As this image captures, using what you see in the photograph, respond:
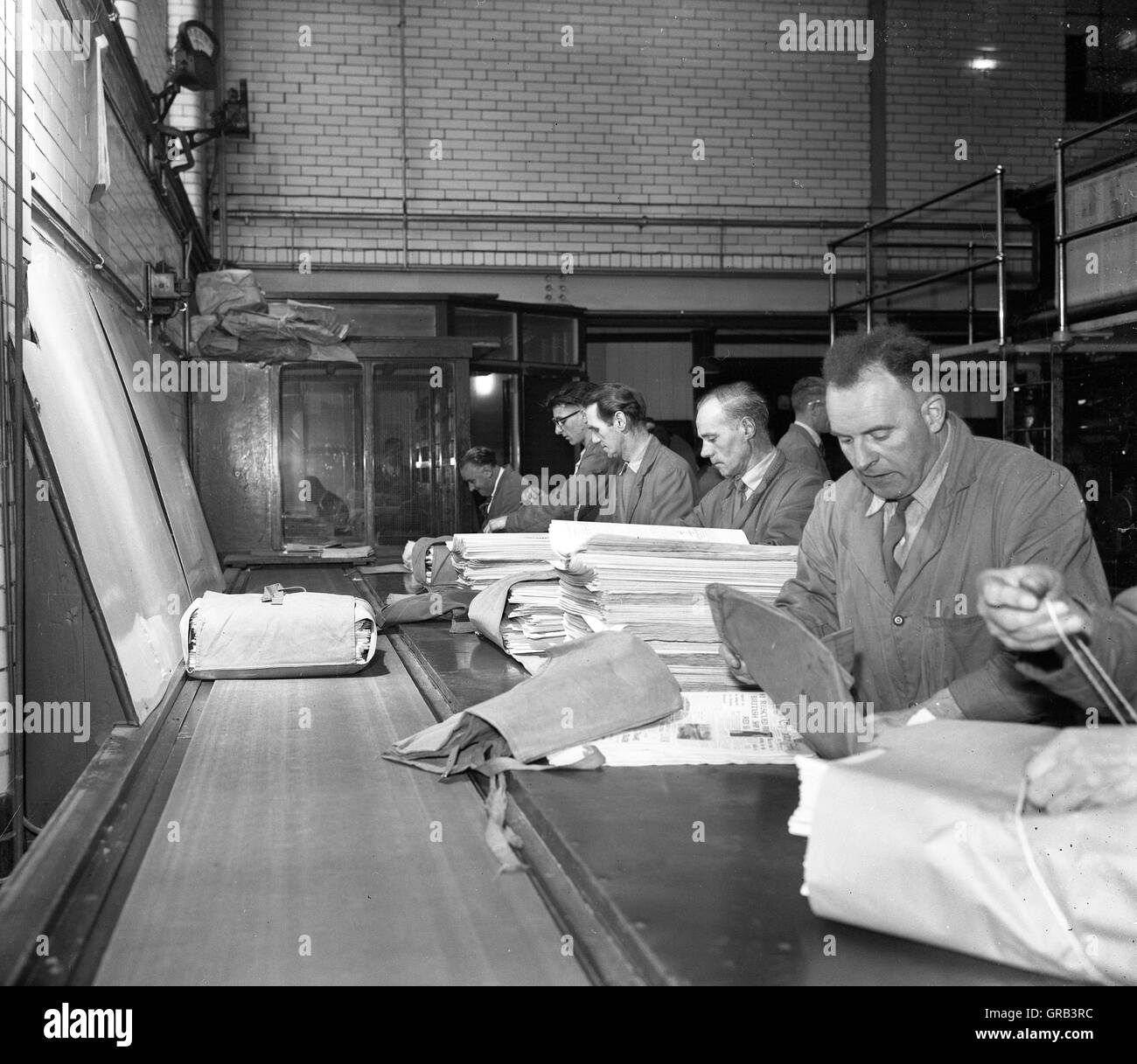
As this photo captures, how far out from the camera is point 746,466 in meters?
3.88

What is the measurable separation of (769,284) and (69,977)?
10537 millimetres

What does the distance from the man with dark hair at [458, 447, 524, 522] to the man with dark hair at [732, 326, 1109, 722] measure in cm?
554

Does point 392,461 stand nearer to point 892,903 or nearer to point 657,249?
point 657,249

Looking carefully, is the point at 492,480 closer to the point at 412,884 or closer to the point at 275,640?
the point at 275,640

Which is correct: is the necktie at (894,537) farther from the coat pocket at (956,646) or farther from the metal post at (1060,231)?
the metal post at (1060,231)

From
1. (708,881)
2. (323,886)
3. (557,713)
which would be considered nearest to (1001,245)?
(557,713)

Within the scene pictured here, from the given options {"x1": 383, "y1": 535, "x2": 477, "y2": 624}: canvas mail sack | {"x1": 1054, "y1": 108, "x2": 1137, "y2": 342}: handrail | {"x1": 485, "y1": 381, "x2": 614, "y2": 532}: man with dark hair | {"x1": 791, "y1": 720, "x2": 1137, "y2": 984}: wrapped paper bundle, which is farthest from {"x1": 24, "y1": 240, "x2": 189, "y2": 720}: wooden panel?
{"x1": 1054, "y1": 108, "x2": 1137, "y2": 342}: handrail

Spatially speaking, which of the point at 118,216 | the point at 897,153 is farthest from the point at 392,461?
the point at 897,153

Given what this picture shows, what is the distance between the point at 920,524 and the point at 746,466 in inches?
69.6

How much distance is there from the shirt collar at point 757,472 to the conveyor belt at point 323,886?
2093mm

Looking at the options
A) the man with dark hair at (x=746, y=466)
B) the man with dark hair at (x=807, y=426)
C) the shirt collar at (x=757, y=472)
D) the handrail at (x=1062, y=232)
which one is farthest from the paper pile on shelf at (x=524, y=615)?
the handrail at (x=1062, y=232)

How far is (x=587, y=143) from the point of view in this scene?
10523 millimetres

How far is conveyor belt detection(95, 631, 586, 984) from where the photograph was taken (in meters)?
1.11

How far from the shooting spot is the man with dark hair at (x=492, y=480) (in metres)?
7.75
